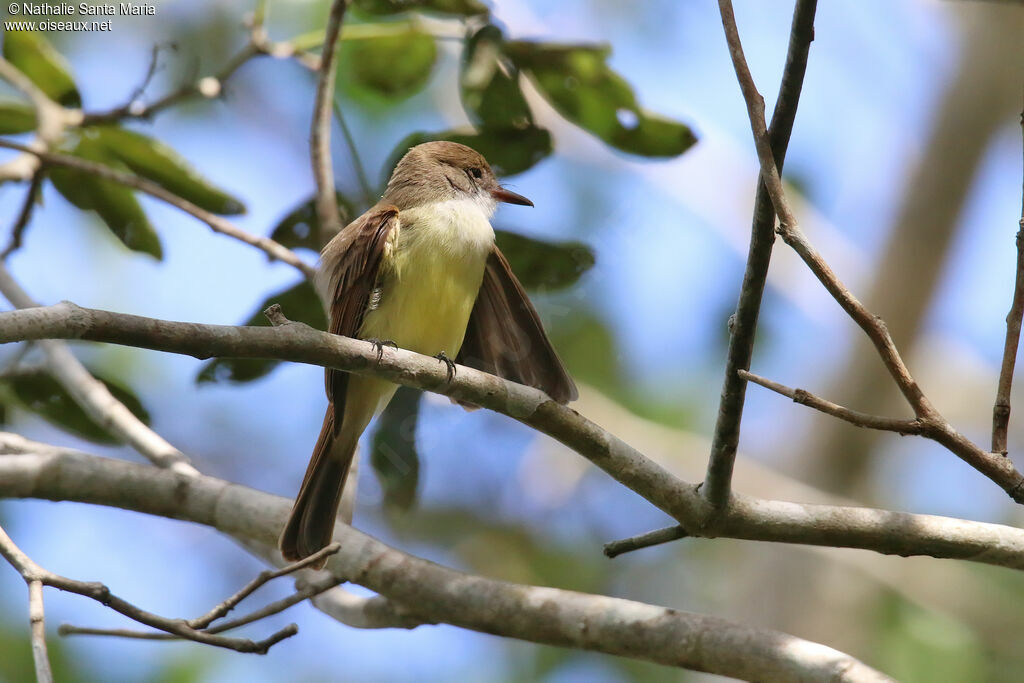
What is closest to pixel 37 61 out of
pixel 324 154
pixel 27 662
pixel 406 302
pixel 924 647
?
pixel 324 154

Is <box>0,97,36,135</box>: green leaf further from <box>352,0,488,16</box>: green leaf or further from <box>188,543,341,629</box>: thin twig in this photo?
<box>188,543,341,629</box>: thin twig

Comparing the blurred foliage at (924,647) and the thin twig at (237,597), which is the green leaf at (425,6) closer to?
the thin twig at (237,597)

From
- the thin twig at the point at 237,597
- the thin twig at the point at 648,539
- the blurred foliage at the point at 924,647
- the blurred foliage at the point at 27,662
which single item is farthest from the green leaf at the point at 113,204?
the blurred foliage at the point at 924,647

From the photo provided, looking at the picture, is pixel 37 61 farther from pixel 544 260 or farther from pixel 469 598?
pixel 469 598

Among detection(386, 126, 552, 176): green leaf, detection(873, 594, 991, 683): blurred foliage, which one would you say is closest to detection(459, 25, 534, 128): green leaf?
detection(386, 126, 552, 176): green leaf

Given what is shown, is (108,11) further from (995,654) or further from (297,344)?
A: (995,654)

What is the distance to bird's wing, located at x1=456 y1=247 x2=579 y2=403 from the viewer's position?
3.25m

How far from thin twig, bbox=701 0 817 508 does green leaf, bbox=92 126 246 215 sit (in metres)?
2.19

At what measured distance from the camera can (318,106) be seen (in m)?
3.91

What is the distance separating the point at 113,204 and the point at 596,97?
1839 millimetres

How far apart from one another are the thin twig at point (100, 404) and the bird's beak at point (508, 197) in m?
1.68

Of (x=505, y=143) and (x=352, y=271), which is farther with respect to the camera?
(x=505, y=143)

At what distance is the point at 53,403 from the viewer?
370cm

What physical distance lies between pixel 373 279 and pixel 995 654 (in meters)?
6.12
